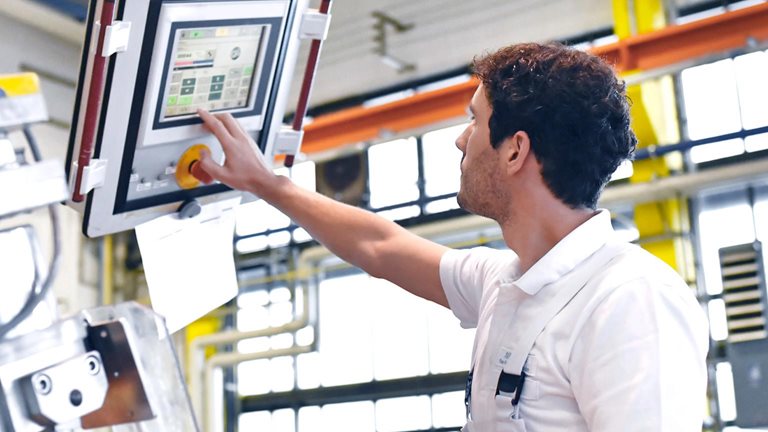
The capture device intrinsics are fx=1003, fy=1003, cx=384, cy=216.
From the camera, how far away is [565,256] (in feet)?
5.92

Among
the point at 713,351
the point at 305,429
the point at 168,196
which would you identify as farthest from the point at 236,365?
the point at 168,196

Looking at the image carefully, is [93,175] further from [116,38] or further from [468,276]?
[468,276]

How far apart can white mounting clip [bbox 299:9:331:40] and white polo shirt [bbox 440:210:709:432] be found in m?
0.70

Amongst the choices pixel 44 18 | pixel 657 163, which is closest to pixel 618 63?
pixel 657 163

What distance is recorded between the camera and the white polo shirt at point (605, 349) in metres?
1.55

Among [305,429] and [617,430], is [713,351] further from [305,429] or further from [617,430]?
[617,430]

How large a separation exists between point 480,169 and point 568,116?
21cm

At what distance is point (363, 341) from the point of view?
8.88 metres

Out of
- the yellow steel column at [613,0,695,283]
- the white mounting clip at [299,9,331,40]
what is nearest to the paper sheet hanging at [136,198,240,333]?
the white mounting clip at [299,9,331,40]

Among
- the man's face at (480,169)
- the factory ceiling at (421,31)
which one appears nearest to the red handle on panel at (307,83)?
the man's face at (480,169)

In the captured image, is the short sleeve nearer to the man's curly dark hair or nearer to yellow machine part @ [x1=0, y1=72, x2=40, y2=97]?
the man's curly dark hair

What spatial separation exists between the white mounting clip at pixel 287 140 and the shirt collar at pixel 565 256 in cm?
71

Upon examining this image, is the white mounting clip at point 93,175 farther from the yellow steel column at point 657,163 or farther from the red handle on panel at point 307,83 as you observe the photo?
the yellow steel column at point 657,163

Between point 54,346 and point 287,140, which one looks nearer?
point 54,346
